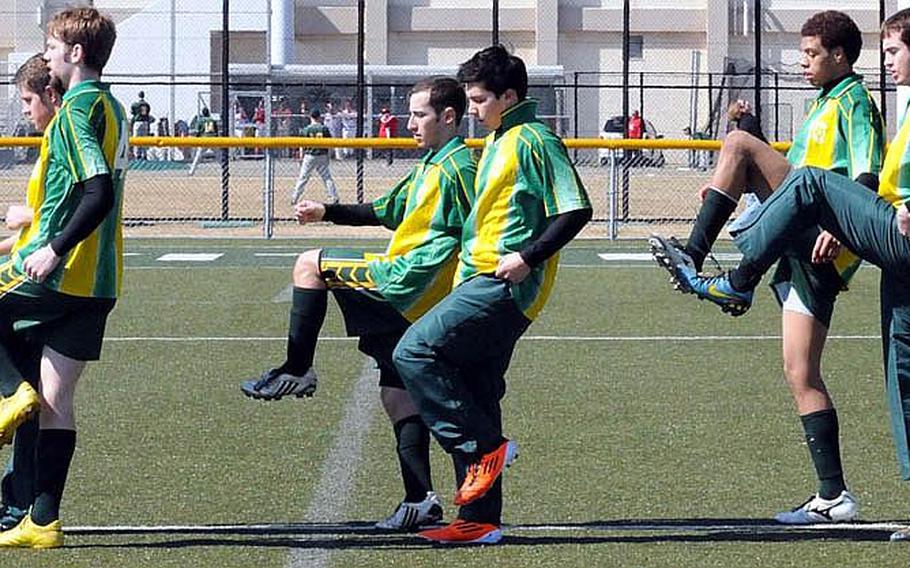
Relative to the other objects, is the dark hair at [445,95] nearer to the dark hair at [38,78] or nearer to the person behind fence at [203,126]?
the dark hair at [38,78]

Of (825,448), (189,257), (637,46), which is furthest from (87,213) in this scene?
(637,46)

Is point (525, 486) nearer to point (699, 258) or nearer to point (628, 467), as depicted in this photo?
point (628, 467)

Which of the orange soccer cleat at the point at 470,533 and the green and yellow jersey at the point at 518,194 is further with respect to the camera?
the orange soccer cleat at the point at 470,533

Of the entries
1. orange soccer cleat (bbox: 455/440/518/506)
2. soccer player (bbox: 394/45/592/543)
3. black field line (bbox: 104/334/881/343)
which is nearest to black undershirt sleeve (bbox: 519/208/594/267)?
soccer player (bbox: 394/45/592/543)

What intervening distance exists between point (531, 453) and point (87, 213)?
281cm

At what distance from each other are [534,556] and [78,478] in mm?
2213

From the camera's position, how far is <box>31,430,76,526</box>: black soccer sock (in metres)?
6.09

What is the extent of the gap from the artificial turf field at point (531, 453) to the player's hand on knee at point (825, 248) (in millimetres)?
932

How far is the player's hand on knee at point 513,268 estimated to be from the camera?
19.5ft

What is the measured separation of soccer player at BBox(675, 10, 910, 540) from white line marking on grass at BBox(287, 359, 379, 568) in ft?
5.37

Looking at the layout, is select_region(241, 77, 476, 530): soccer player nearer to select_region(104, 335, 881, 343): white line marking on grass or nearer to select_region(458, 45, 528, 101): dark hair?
select_region(458, 45, 528, 101): dark hair

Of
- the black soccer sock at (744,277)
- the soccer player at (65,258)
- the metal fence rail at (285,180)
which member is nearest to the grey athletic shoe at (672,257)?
the black soccer sock at (744,277)

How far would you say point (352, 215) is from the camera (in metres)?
6.61

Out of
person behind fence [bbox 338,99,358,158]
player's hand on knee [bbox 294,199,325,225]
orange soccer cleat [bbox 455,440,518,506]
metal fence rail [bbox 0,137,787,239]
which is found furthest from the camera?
person behind fence [bbox 338,99,358,158]
